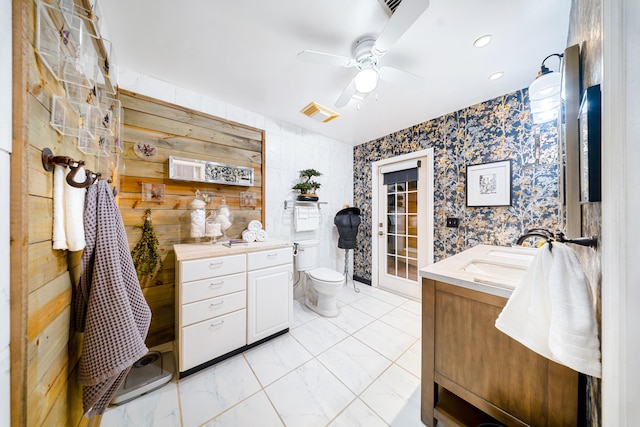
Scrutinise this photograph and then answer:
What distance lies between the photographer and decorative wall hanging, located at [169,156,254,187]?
1903mm

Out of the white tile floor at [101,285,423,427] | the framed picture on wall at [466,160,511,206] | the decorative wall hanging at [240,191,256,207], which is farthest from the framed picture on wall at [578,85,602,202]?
the decorative wall hanging at [240,191,256,207]

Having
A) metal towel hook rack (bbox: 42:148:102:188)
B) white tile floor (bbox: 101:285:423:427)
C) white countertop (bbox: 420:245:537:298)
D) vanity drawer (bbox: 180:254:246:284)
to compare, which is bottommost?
white tile floor (bbox: 101:285:423:427)

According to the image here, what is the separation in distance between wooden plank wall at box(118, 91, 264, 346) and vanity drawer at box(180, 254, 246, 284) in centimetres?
61

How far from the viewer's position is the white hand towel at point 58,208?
69 centimetres

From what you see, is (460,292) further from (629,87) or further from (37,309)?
(37,309)

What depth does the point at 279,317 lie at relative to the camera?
195cm

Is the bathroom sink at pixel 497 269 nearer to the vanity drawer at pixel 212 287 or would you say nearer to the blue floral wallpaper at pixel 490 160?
the blue floral wallpaper at pixel 490 160

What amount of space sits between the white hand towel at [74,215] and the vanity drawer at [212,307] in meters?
0.94

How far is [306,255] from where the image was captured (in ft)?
8.75

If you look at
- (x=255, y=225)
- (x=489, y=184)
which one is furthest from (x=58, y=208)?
(x=489, y=184)

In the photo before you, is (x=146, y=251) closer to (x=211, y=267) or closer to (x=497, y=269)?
(x=211, y=267)

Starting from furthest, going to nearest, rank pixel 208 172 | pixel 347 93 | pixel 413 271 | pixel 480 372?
pixel 413 271, pixel 208 172, pixel 347 93, pixel 480 372

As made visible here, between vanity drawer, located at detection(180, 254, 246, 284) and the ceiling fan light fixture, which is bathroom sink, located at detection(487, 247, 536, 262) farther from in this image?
vanity drawer, located at detection(180, 254, 246, 284)

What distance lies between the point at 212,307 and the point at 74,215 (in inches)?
44.3
